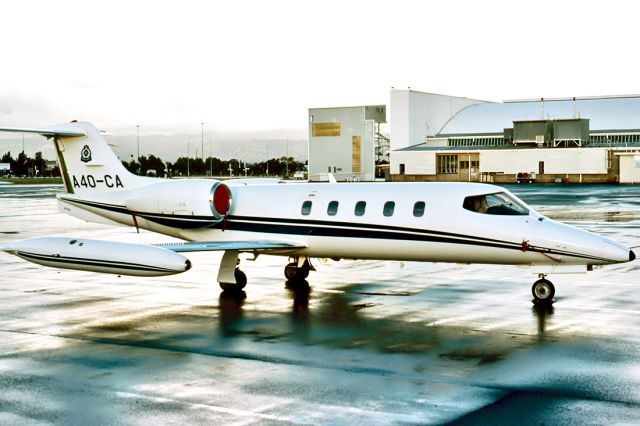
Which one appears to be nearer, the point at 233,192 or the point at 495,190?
the point at 495,190

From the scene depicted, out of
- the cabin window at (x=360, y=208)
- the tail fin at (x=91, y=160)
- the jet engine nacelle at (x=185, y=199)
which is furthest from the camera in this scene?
the tail fin at (x=91, y=160)

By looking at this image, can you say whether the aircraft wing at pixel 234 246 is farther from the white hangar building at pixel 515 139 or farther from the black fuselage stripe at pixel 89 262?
the white hangar building at pixel 515 139

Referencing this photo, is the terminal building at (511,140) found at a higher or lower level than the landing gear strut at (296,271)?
higher

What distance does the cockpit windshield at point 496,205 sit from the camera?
18.2m

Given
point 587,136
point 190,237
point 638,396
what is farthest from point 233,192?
point 587,136

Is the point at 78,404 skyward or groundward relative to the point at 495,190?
groundward

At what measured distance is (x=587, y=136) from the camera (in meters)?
99.5

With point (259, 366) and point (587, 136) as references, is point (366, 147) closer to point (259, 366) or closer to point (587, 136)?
point (587, 136)

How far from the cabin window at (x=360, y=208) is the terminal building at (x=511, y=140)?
80.2 metres

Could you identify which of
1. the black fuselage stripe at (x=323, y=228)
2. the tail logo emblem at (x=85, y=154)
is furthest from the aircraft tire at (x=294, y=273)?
the tail logo emblem at (x=85, y=154)

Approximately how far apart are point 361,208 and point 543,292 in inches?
179

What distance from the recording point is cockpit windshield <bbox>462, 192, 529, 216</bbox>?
18203 mm

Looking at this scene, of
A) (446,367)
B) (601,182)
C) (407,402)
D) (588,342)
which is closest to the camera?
(407,402)

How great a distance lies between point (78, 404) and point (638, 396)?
281 inches
